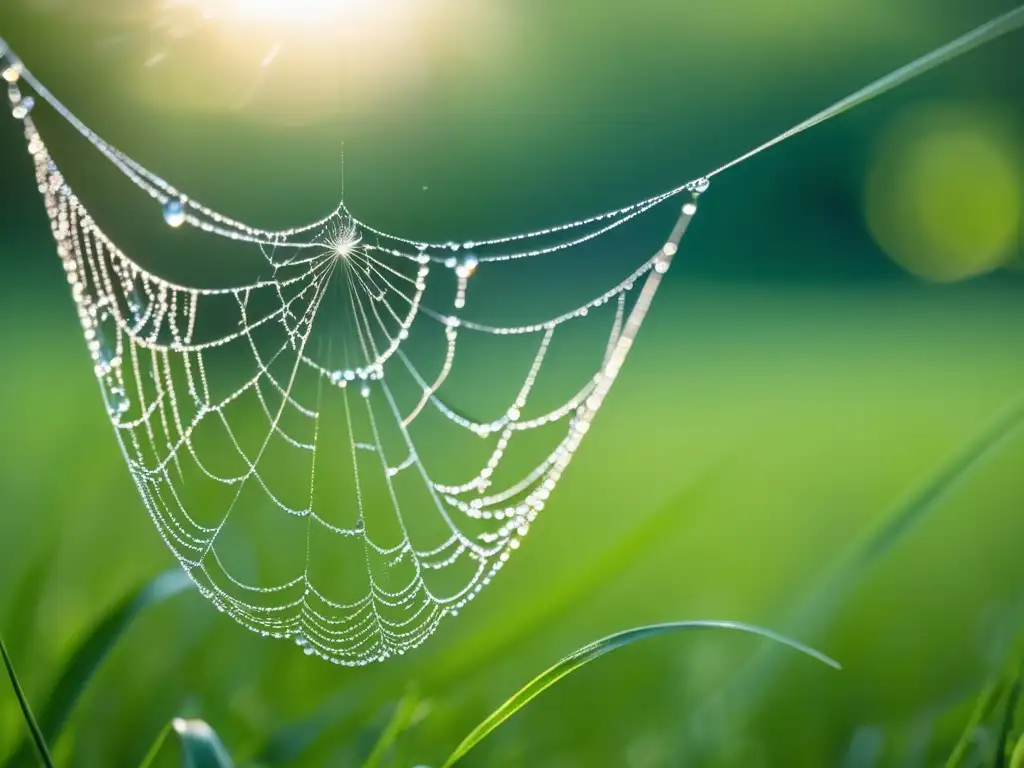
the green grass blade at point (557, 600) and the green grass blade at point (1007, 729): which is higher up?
the green grass blade at point (557, 600)

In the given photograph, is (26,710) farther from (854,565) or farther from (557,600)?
(854,565)

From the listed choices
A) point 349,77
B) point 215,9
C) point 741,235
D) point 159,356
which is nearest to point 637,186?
point 741,235

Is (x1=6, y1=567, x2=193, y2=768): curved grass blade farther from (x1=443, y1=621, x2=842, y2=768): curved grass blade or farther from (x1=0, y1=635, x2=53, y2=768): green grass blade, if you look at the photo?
(x1=443, y1=621, x2=842, y2=768): curved grass blade

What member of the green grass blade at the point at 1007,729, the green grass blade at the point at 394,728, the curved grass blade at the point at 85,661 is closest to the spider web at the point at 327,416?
the green grass blade at the point at 394,728

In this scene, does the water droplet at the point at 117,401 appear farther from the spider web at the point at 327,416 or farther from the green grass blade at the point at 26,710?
the green grass blade at the point at 26,710

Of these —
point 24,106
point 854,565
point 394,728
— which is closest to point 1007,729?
point 854,565

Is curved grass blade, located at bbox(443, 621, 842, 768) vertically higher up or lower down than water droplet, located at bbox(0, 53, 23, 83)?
lower down

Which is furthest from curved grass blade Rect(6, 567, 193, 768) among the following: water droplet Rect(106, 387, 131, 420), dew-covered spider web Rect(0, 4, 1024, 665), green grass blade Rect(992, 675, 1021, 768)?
green grass blade Rect(992, 675, 1021, 768)

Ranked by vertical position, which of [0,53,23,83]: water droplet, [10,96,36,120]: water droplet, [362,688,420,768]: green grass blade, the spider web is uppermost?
[0,53,23,83]: water droplet
